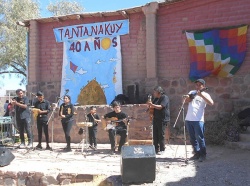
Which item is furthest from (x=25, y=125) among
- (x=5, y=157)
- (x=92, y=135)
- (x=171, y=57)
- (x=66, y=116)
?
(x=171, y=57)

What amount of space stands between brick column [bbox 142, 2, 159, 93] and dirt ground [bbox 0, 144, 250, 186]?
8.01ft

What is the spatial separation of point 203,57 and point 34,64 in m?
6.04

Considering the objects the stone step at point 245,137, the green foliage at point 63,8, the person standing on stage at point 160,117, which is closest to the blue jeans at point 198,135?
the person standing on stage at point 160,117

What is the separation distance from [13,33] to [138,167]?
16091 millimetres

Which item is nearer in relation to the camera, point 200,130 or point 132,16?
point 200,130

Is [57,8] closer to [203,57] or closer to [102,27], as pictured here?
[102,27]

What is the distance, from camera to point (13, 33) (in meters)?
19.8

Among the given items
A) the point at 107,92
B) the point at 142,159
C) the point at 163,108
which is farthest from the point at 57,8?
the point at 142,159

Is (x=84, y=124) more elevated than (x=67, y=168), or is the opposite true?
(x=84, y=124)

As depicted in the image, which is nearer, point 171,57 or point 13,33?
point 171,57

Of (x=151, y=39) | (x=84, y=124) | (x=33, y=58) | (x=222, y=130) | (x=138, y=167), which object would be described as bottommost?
(x=138, y=167)

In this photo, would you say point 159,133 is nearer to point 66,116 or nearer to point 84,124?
point 84,124

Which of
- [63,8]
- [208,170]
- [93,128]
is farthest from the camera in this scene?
[63,8]

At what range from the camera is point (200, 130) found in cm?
715
